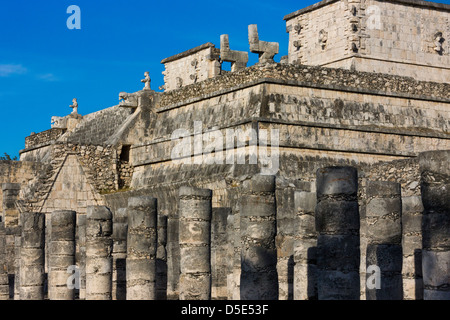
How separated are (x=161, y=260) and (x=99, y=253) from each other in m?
1.64

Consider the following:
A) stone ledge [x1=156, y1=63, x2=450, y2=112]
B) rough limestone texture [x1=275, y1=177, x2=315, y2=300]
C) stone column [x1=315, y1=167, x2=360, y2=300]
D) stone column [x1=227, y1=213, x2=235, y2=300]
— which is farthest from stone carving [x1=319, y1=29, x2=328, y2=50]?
stone column [x1=315, y1=167, x2=360, y2=300]

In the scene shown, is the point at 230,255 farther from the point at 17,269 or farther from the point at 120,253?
the point at 17,269

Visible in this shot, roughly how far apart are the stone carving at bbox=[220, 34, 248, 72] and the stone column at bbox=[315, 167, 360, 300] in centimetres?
1759

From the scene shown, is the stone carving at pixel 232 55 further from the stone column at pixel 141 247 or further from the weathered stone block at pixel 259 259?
the weathered stone block at pixel 259 259

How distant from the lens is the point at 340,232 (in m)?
14.1

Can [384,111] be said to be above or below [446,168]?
above

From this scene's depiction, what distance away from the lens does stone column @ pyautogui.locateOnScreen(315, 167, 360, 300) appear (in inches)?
554

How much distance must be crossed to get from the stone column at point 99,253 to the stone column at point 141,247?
1852 millimetres

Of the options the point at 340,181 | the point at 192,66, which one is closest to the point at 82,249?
the point at 340,181

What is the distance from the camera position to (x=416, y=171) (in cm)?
2133

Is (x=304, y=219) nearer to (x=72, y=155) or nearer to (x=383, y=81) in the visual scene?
(x=383, y=81)

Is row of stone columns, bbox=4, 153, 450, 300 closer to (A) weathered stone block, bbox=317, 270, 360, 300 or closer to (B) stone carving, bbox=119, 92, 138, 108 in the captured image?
(A) weathered stone block, bbox=317, 270, 360, 300
